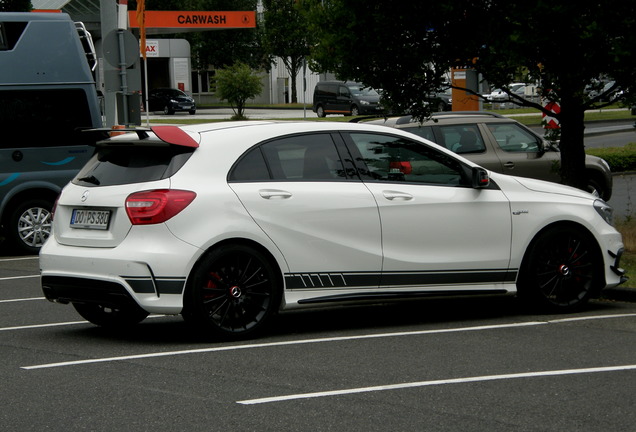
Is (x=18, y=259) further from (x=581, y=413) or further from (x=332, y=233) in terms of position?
(x=581, y=413)

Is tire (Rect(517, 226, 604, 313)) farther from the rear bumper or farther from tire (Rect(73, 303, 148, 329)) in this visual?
tire (Rect(73, 303, 148, 329))

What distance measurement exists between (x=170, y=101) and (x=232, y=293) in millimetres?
52330

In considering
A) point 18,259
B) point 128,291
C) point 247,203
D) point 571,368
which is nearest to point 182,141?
point 247,203

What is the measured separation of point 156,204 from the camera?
752cm

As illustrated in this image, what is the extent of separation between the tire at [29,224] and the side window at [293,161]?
7370 millimetres

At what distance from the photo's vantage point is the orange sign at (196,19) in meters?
59.8

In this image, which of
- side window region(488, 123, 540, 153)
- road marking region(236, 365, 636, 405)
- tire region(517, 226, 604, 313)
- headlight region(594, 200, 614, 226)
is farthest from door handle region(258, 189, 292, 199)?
side window region(488, 123, 540, 153)

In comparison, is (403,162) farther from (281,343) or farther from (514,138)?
(514,138)

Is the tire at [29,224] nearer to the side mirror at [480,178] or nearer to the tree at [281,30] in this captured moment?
the side mirror at [480,178]

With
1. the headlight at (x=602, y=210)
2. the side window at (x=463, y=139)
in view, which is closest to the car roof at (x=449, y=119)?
the side window at (x=463, y=139)

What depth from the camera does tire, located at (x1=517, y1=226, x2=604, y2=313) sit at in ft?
28.9

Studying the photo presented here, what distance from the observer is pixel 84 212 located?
26.0 feet

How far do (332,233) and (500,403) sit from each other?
252cm

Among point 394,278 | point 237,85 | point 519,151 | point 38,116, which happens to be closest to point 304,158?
point 394,278
